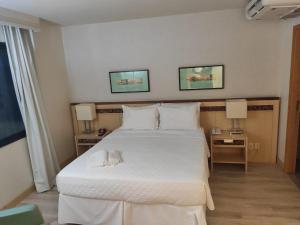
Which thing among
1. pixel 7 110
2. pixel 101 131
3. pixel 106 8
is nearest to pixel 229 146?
pixel 101 131

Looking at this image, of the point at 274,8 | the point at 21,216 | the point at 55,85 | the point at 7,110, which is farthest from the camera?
the point at 55,85

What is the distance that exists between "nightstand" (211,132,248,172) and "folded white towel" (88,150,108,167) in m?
1.64

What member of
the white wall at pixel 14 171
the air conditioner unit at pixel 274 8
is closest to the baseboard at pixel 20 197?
the white wall at pixel 14 171

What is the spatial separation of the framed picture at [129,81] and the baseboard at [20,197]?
187cm

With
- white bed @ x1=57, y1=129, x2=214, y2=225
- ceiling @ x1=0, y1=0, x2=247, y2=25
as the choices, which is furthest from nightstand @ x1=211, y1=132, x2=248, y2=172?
ceiling @ x1=0, y1=0, x2=247, y2=25

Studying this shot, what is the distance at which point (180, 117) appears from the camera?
10.8 ft

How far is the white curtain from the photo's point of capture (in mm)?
2816

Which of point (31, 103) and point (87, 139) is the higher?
point (31, 103)

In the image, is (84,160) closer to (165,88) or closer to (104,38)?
(165,88)

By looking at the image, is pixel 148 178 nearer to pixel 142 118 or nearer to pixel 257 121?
pixel 142 118

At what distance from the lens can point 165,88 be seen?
12.1 feet

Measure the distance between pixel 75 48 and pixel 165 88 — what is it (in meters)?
1.66

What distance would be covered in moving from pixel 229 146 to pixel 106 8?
2.48 metres

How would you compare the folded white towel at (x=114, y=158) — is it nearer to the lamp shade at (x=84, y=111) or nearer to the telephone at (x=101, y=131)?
the telephone at (x=101, y=131)
